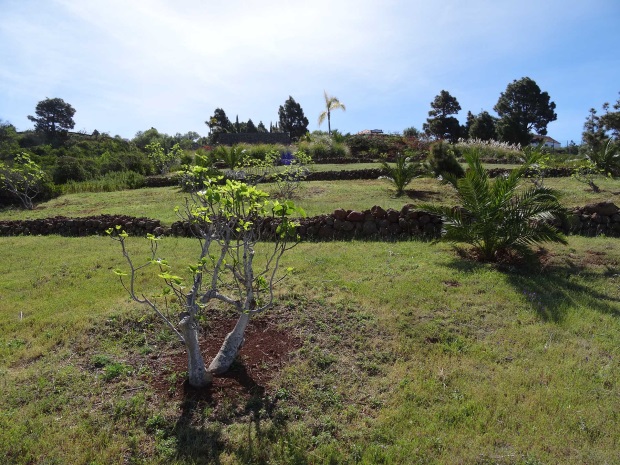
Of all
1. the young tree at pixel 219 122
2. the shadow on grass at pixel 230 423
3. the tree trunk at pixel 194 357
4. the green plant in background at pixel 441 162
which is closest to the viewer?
the shadow on grass at pixel 230 423

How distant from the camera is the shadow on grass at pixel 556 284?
185 inches

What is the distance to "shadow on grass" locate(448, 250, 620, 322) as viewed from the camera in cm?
469

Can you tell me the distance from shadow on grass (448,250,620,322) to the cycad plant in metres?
0.35

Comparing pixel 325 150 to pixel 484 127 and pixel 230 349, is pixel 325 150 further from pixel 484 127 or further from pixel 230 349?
pixel 230 349

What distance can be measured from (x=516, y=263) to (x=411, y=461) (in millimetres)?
4301

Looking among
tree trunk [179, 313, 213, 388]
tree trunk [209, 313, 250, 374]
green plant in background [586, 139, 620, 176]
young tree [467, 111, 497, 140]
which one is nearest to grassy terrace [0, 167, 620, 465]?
tree trunk [179, 313, 213, 388]

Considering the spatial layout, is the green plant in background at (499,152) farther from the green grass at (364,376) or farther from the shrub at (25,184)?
the shrub at (25,184)

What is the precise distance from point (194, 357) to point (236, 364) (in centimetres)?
51

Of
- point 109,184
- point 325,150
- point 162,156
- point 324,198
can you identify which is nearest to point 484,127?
point 325,150

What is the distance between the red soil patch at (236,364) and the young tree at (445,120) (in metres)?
37.5

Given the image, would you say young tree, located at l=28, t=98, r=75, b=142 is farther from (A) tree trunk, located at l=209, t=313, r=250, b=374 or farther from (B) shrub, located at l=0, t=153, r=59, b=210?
(A) tree trunk, located at l=209, t=313, r=250, b=374

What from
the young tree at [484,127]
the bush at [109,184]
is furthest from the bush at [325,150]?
the young tree at [484,127]

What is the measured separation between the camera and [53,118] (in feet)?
136

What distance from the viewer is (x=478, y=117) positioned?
121 feet
